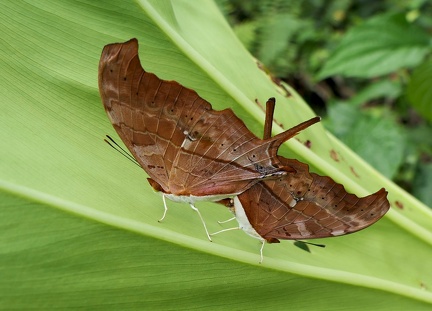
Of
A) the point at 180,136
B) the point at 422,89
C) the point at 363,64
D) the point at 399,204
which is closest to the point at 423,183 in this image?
the point at 422,89

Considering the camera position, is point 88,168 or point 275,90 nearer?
point 88,168

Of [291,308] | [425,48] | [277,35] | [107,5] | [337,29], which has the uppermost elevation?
[107,5]

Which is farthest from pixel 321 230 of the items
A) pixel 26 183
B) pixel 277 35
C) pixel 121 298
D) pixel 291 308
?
pixel 277 35

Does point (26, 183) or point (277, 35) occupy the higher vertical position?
point (26, 183)

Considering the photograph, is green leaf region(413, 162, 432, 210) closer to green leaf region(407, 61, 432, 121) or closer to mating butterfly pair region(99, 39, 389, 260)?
green leaf region(407, 61, 432, 121)

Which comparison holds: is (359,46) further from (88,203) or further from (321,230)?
(88,203)

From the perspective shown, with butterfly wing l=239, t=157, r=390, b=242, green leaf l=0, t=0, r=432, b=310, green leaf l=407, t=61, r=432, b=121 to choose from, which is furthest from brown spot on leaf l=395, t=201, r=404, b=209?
green leaf l=407, t=61, r=432, b=121

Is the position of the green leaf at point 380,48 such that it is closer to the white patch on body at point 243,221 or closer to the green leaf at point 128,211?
the green leaf at point 128,211

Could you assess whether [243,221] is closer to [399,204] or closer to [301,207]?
[301,207]
